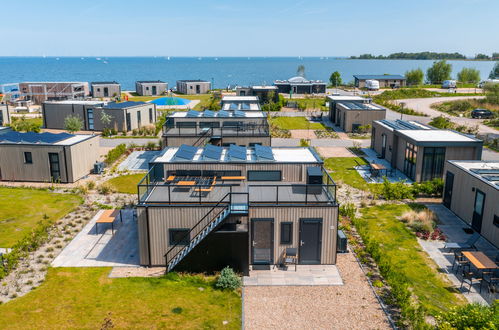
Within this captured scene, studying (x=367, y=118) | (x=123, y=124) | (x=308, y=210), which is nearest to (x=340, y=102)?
(x=367, y=118)

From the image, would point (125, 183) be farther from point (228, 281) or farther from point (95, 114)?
point (95, 114)

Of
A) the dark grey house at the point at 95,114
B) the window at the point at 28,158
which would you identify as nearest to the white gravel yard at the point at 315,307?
the window at the point at 28,158

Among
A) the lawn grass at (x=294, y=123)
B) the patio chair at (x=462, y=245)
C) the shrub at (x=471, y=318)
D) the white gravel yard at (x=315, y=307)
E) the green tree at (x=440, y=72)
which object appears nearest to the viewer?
the shrub at (x=471, y=318)

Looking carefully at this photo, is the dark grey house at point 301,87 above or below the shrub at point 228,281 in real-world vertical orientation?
above

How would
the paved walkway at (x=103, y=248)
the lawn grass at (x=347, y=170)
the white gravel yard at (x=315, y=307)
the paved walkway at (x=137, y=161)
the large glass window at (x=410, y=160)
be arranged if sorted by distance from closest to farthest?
the white gravel yard at (x=315, y=307) < the paved walkway at (x=103, y=248) < the lawn grass at (x=347, y=170) < the large glass window at (x=410, y=160) < the paved walkway at (x=137, y=161)

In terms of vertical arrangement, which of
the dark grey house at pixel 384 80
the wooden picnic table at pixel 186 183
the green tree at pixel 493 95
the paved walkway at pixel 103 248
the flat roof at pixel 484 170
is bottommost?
the paved walkway at pixel 103 248

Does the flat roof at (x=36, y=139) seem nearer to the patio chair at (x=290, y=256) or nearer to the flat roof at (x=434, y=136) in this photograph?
the patio chair at (x=290, y=256)

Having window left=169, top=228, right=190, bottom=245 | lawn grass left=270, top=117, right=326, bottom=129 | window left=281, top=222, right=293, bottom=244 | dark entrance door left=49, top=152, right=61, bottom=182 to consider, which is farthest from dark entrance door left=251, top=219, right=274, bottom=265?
lawn grass left=270, top=117, right=326, bottom=129
